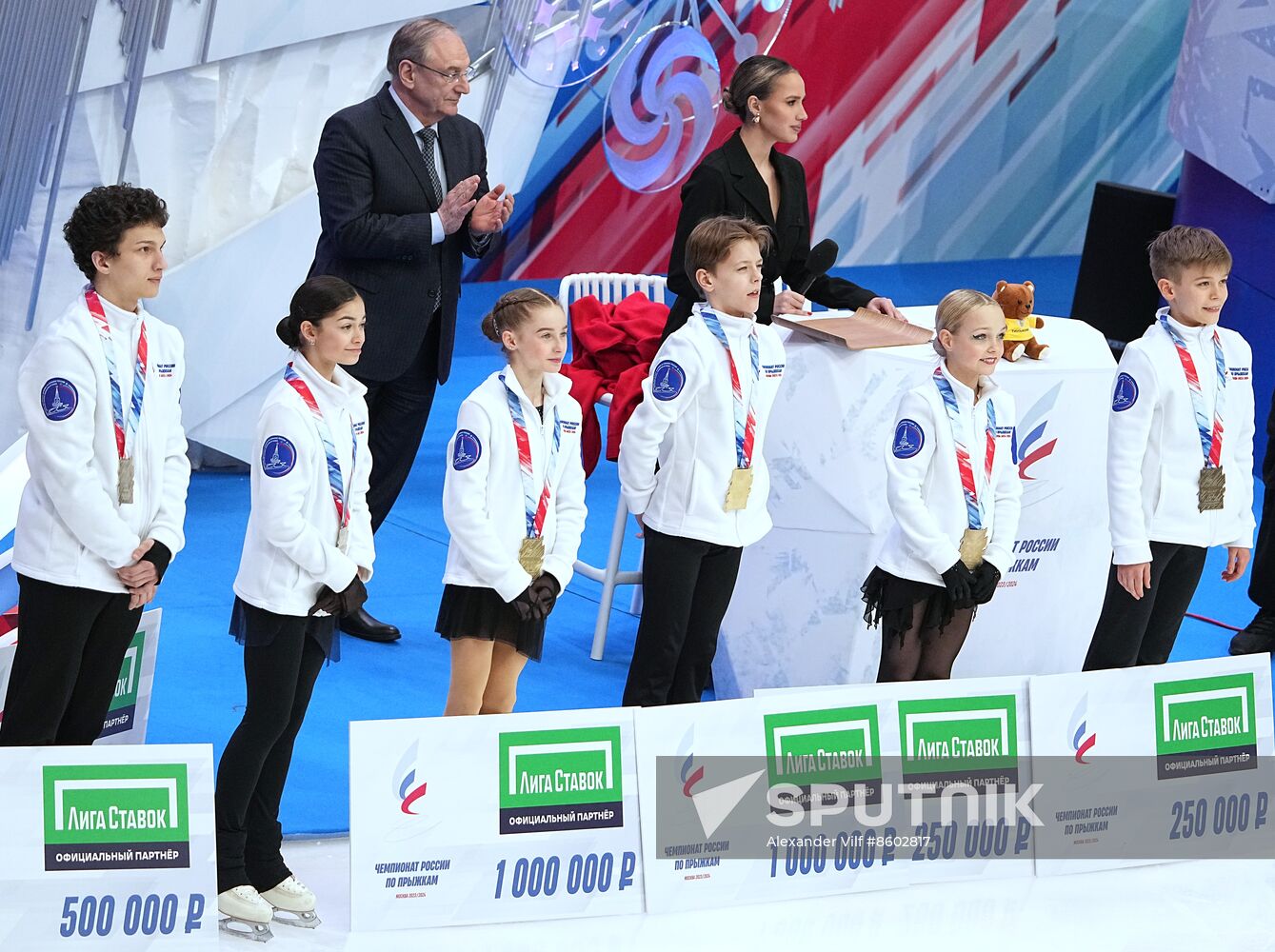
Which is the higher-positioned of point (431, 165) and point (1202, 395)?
point (431, 165)

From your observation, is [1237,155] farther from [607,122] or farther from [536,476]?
[536,476]

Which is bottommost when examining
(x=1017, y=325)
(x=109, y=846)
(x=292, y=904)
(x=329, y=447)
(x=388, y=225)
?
(x=292, y=904)

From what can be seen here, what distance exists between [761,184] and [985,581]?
3.71 ft

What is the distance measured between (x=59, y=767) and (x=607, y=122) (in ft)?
17.7

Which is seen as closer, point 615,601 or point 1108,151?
point 615,601

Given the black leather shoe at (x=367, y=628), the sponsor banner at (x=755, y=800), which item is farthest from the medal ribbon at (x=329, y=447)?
the black leather shoe at (x=367, y=628)

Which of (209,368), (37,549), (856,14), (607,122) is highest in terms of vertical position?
(856,14)

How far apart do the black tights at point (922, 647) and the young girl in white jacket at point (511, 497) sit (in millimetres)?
741

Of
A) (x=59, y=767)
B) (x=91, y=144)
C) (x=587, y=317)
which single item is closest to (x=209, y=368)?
(x=91, y=144)

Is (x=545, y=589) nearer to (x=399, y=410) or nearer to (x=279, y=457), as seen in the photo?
(x=279, y=457)

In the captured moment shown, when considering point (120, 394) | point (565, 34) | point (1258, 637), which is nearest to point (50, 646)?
point (120, 394)

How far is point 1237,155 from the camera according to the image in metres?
7.12

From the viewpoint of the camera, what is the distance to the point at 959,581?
3535mm

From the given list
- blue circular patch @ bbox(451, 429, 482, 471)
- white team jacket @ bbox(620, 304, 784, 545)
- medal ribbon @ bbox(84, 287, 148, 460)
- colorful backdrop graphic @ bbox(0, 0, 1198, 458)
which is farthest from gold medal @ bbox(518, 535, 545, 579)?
colorful backdrop graphic @ bbox(0, 0, 1198, 458)
